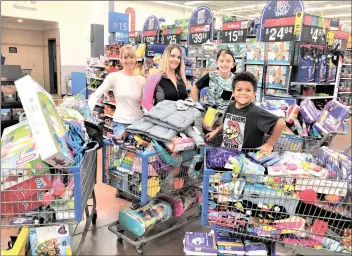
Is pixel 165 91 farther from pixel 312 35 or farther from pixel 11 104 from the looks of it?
pixel 312 35

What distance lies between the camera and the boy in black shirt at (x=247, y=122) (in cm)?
227

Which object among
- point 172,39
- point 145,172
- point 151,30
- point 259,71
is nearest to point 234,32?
Answer: point 259,71

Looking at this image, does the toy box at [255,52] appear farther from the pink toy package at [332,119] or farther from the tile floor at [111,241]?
the tile floor at [111,241]

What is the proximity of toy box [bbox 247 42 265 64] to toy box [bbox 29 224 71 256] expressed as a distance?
461 cm

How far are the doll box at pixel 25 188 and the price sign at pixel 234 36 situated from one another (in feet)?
18.3

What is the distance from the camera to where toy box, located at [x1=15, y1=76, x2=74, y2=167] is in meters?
1.68

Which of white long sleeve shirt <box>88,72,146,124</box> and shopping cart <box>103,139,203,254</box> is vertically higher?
white long sleeve shirt <box>88,72,146,124</box>

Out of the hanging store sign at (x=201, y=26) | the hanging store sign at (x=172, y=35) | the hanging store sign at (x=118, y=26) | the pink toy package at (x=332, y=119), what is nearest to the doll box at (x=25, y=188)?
the pink toy package at (x=332, y=119)

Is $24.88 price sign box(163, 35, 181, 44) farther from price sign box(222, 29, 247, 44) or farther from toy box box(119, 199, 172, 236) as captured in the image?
toy box box(119, 199, 172, 236)

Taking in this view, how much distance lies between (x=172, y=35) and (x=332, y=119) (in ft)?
22.7

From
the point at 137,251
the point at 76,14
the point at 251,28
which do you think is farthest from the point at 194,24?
the point at 76,14

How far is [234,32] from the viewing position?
263 inches

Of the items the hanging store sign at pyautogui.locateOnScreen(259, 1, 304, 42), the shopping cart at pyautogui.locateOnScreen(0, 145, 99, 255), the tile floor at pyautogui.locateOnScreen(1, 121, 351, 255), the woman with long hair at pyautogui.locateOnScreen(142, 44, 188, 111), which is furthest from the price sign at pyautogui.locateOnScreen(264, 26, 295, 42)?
the shopping cart at pyautogui.locateOnScreen(0, 145, 99, 255)

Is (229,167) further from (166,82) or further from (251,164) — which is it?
(166,82)
